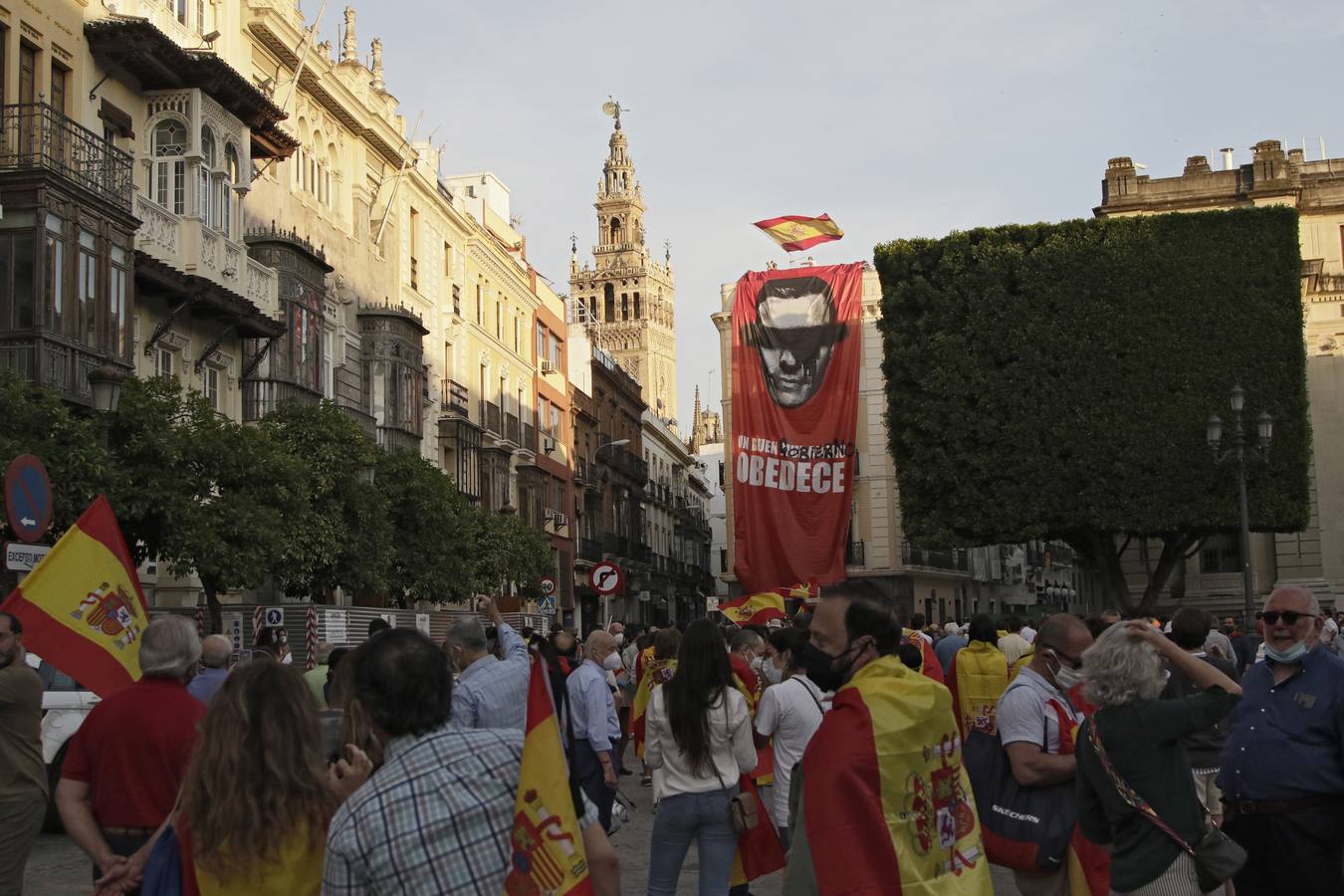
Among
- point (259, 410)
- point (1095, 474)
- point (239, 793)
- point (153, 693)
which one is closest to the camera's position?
point (239, 793)

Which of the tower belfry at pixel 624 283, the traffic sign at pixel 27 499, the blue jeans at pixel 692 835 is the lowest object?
the blue jeans at pixel 692 835

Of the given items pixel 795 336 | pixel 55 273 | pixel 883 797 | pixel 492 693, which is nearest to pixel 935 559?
pixel 795 336

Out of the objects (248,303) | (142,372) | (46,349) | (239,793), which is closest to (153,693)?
(239,793)

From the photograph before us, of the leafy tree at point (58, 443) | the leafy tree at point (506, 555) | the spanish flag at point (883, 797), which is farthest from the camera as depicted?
the leafy tree at point (506, 555)

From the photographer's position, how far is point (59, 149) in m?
23.0

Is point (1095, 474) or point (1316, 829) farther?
point (1095, 474)

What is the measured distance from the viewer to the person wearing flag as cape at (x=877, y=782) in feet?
15.6

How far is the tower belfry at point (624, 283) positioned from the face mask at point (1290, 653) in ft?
392

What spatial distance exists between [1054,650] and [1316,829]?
48.4 inches

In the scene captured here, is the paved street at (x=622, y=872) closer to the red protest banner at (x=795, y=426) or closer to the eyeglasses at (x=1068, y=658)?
the eyeglasses at (x=1068, y=658)

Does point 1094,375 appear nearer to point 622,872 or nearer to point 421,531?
point 421,531

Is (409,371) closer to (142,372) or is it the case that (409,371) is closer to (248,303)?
(248,303)

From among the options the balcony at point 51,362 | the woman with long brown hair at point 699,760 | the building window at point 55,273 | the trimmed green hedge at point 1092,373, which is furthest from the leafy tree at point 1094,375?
the woman with long brown hair at point 699,760

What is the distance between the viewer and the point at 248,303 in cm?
2861
